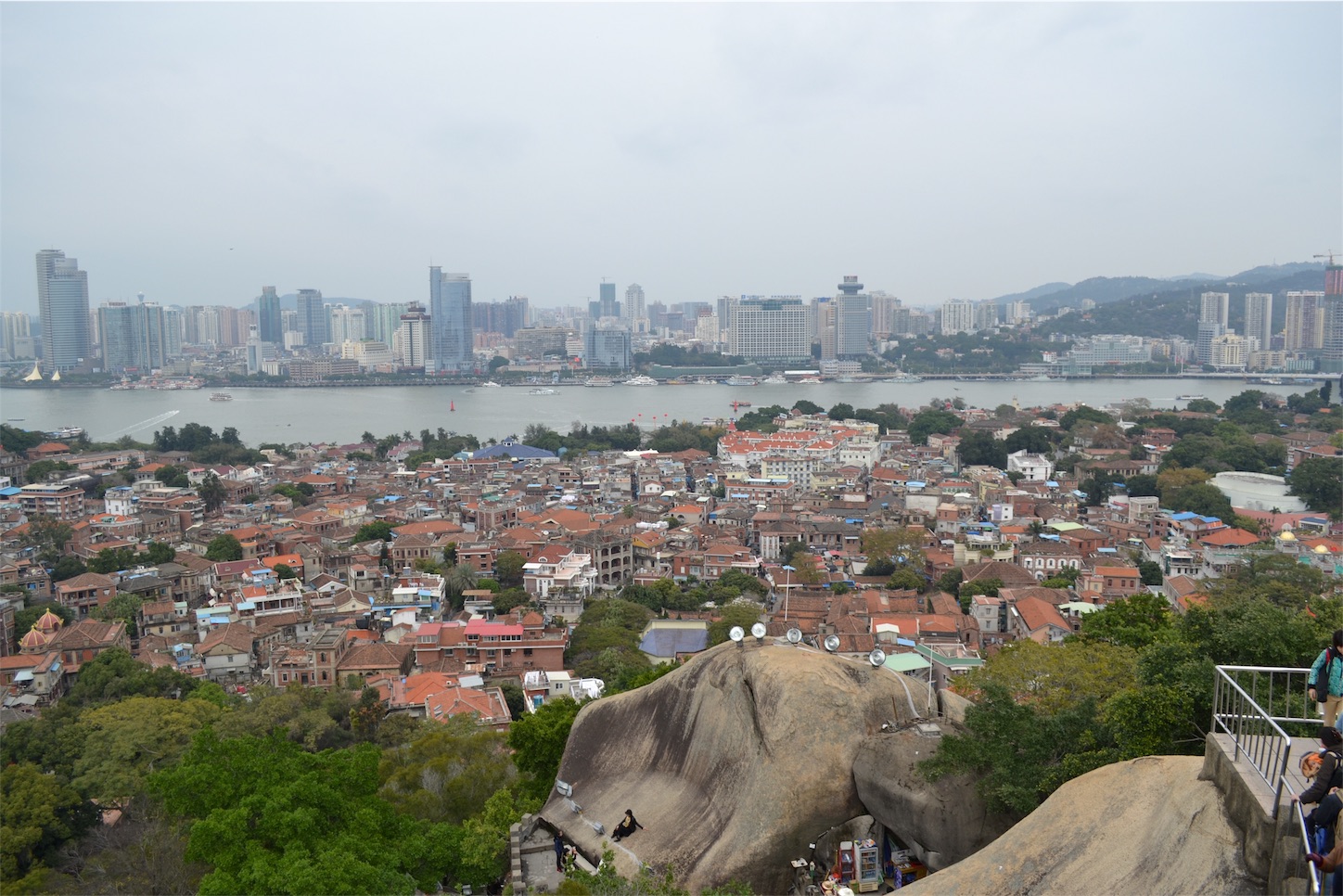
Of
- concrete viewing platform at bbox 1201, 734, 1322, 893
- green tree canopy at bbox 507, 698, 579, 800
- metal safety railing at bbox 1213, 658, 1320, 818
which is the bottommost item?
green tree canopy at bbox 507, 698, 579, 800

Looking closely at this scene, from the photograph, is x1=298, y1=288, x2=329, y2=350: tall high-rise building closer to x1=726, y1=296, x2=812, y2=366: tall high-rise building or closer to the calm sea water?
the calm sea water

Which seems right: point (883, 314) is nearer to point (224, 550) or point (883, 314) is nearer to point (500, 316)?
point (500, 316)

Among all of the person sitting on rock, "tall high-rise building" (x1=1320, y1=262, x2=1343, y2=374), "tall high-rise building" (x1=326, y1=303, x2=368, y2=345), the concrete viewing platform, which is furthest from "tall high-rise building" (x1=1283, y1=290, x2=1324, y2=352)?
"tall high-rise building" (x1=326, y1=303, x2=368, y2=345)

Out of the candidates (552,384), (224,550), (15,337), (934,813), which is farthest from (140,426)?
(934,813)

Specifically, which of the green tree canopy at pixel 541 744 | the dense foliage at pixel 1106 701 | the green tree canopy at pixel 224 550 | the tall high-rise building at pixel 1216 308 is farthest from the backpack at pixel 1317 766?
the tall high-rise building at pixel 1216 308

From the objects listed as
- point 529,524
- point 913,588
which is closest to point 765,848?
point 913,588

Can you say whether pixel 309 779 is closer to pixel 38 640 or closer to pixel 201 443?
pixel 38 640
